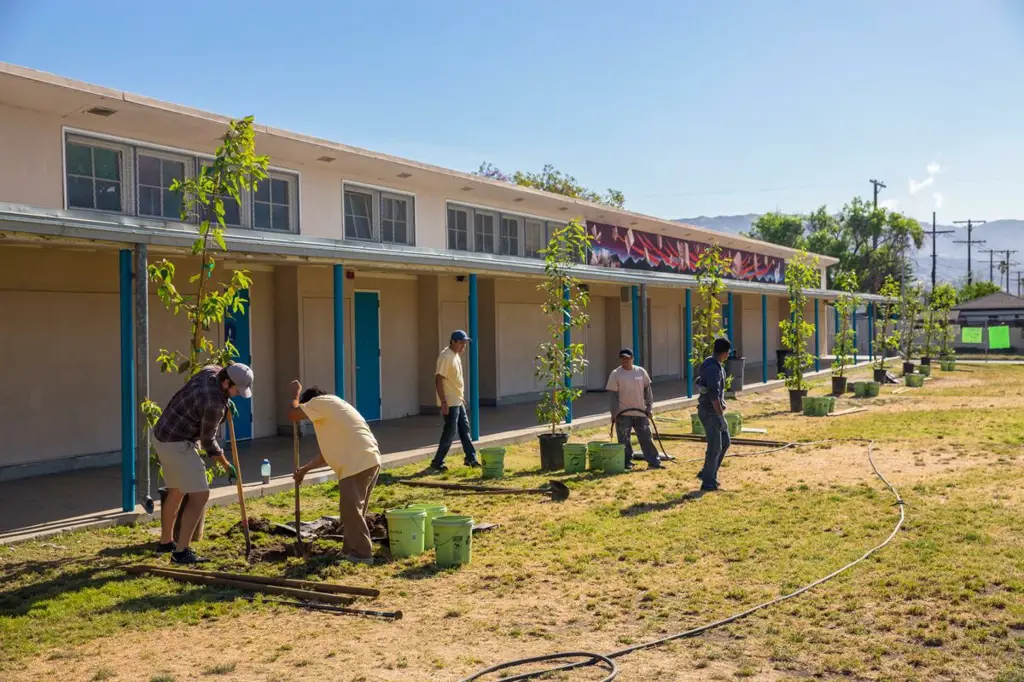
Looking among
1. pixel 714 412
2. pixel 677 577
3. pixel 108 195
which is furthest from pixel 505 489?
pixel 108 195

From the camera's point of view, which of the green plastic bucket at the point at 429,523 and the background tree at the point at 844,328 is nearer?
the green plastic bucket at the point at 429,523

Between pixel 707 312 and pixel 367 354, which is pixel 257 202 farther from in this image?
pixel 707 312

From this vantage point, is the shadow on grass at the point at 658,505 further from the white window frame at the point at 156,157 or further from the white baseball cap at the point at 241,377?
the white window frame at the point at 156,157

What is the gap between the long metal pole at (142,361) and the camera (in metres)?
8.95

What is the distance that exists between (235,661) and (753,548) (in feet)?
13.6

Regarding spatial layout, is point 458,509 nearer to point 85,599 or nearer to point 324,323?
point 85,599

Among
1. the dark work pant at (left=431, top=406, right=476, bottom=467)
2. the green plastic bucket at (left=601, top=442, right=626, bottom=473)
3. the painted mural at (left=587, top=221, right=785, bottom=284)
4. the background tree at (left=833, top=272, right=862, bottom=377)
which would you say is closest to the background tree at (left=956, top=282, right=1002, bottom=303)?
the painted mural at (left=587, top=221, right=785, bottom=284)

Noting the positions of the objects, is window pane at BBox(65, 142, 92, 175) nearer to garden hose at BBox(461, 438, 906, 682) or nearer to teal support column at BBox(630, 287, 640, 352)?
garden hose at BBox(461, 438, 906, 682)

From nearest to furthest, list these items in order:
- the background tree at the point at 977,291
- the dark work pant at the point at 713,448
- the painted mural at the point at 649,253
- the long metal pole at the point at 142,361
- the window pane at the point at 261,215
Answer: the long metal pole at the point at 142,361 → the dark work pant at the point at 713,448 → the window pane at the point at 261,215 → the painted mural at the point at 649,253 → the background tree at the point at 977,291

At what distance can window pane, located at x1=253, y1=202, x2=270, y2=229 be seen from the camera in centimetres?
1398

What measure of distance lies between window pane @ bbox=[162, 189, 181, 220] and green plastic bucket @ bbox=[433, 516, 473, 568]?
697 centimetres

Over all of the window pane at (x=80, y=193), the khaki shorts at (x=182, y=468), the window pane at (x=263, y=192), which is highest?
the window pane at (x=263, y=192)

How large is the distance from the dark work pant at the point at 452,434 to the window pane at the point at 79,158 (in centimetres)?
517

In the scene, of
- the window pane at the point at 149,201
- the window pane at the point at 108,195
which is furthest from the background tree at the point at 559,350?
the window pane at the point at 108,195
